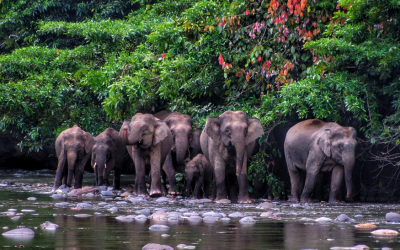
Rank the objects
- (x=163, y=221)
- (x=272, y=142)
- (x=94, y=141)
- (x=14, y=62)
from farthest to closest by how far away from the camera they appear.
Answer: (x=14, y=62) → (x=94, y=141) → (x=272, y=142) → (x=163, y=221)

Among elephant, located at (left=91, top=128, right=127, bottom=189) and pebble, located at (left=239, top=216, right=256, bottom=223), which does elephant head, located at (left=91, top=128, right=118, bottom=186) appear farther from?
pebble, located at (left=239, top=216, right=256, bottom=223)

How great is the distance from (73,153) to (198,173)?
3753 millimetres

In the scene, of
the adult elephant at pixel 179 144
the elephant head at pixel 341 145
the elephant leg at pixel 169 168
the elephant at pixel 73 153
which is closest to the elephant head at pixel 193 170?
the adult elephant at pixel 179 144

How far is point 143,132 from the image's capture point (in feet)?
42.3

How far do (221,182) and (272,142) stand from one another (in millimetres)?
2340

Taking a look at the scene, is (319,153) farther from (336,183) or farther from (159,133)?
(159,133)

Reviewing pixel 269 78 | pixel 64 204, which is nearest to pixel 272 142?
pixel 269 78

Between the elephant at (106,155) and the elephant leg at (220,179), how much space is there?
3817mm

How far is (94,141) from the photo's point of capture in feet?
50.6

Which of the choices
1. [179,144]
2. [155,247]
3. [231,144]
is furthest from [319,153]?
[155,247]

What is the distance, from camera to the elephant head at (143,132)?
12773 mm

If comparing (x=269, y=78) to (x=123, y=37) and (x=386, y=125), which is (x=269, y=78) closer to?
(x=386, y=125)

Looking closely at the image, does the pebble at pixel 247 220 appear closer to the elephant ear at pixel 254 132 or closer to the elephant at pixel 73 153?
the elephant ear at pixel 254 132

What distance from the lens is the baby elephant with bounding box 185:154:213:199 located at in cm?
1238
